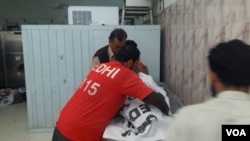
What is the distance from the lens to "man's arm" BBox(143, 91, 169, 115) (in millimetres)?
1562

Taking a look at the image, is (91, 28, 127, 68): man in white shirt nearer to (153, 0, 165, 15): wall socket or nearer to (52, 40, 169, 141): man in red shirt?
(52, 40, 169, 141): man in red shirt

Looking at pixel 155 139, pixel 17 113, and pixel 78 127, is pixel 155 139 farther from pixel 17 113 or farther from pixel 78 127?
pixel 17 113

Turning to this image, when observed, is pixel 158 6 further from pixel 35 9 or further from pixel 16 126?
pixel 35 9

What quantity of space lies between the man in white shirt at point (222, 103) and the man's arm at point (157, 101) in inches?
30.2

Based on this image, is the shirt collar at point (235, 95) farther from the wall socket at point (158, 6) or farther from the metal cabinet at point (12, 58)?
the metal cabinet at point (12, 58)

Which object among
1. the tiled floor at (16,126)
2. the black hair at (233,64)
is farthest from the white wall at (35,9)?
the black hair at (233,64)

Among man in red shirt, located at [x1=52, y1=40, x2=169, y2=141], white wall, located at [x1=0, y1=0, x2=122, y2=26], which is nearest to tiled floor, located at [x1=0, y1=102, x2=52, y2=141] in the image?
man in red shirt, located at [x1=52, y1=40, x2=169, y2=141]

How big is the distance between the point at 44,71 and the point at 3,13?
16.4 ft

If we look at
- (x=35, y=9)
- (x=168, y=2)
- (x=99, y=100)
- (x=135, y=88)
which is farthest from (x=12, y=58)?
(x=135, y=88)

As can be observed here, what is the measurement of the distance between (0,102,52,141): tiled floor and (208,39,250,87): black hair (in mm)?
2893

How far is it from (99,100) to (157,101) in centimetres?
36

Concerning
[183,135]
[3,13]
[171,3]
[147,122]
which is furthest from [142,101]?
[3,13]

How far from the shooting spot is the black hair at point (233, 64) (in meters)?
0.73

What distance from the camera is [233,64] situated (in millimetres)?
736
